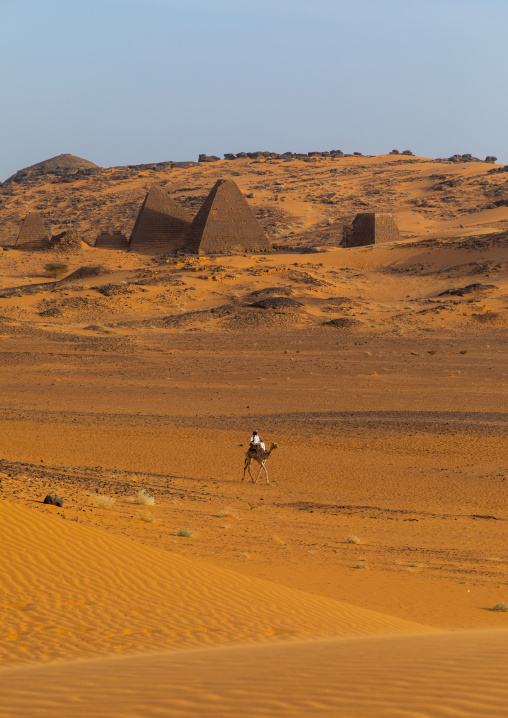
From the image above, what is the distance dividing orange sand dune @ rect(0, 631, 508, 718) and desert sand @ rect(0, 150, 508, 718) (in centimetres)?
2

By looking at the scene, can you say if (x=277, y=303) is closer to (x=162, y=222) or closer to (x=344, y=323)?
(x=344, y=323)

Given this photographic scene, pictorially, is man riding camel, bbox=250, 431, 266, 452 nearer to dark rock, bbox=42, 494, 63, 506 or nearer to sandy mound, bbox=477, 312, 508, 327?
dark rock, bbox=42, 494, 63, 506

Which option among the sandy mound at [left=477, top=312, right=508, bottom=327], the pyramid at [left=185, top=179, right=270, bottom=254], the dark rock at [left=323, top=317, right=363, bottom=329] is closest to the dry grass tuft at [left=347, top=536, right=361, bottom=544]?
the dark rock at [left=323, top=317, right=363, bottom=329]

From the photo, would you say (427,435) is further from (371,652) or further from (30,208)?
(30,208)

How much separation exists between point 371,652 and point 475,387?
68.1 ft

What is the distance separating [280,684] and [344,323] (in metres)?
32.4

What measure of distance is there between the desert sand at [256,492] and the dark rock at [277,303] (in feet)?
0.72

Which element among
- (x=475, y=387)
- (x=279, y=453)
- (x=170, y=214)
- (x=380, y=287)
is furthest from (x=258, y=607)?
(x=170, y=214)

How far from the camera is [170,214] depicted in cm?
5197

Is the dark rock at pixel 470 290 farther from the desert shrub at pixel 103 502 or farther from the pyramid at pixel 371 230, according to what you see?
the desert shrub at pixel 103 502

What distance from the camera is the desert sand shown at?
14.1 feet

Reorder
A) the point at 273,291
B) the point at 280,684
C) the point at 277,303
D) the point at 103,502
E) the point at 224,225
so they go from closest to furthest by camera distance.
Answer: the point at 280,684, the point at 103,502, the point at 277,303, the point at 273,291, the point at 224,225

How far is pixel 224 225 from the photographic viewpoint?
1923 inches

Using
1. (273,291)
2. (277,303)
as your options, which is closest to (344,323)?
(277,303)
